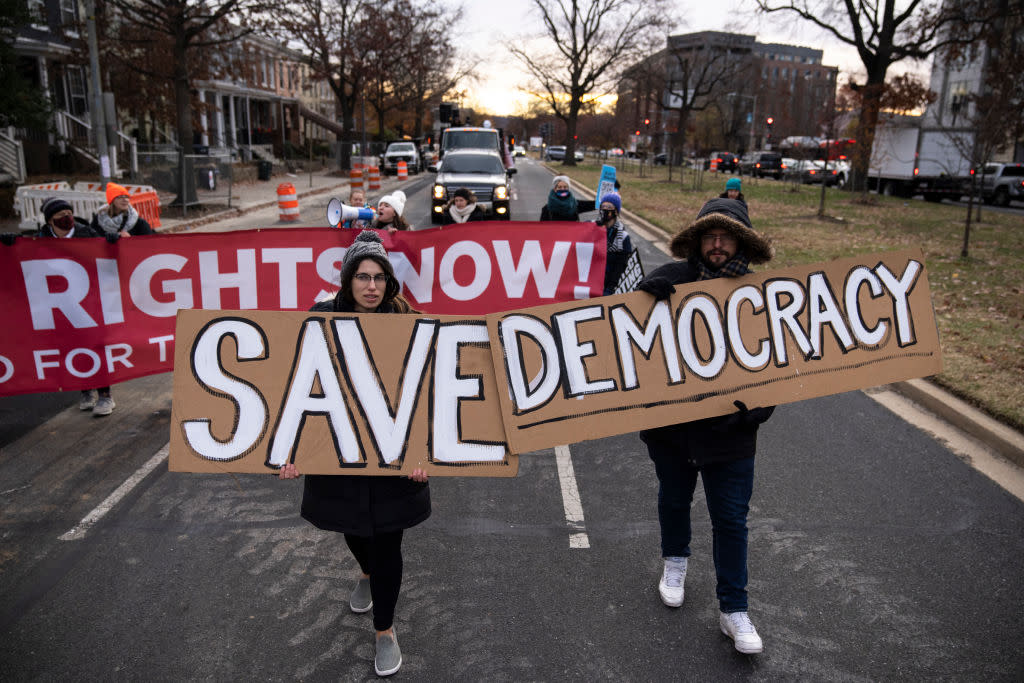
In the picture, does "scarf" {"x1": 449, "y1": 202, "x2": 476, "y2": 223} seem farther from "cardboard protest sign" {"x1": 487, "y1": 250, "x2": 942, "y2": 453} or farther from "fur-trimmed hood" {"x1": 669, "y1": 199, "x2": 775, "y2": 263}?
"cardboard protest sign" {"x1": 487, "y1": 250, "x2": 942, "y2": 453}

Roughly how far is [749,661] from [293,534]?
8.77 ft

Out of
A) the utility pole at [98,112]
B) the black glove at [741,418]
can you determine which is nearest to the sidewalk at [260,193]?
the utility pole at [98,112]

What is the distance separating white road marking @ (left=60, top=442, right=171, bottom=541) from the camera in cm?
432

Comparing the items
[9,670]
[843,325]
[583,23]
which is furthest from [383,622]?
[583,23]

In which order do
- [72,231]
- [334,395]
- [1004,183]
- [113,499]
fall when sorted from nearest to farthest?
[334,395], [113,499], [72,231], [1004,183]

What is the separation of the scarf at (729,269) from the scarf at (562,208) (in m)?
4.97

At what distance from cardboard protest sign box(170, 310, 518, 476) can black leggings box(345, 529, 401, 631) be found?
31 cm

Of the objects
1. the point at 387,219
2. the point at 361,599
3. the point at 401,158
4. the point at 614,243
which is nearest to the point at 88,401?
the point at 387,219

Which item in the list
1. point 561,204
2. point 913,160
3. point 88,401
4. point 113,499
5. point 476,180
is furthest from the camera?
point 913,160

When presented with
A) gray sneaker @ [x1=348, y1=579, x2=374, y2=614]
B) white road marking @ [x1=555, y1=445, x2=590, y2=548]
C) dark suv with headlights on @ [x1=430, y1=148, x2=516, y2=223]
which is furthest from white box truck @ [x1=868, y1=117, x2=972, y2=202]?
gray sneaker @ [x1=348, y1=579, x2=374, y2=614]

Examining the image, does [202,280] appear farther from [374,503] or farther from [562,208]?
[562,208]

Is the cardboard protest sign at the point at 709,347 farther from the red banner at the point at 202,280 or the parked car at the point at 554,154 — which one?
the parked car at the point at 554,154

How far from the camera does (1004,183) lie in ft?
94.0

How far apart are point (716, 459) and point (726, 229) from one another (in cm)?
108
